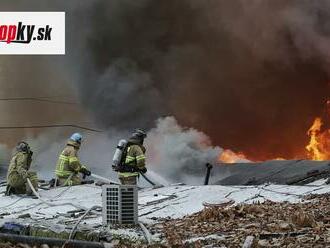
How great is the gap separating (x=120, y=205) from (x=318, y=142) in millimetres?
13500

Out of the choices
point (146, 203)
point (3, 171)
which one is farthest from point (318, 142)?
point (3, 171)

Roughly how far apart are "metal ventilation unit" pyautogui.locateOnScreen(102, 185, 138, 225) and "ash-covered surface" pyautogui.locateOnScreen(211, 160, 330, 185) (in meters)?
5.46

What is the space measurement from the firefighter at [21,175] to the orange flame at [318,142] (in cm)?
1122

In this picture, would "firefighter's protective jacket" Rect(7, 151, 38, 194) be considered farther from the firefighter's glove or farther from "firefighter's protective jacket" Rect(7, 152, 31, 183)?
the firefighter's glove

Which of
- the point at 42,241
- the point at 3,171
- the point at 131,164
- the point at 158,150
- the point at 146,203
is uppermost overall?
the point at 158,150

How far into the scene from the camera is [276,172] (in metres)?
15.2

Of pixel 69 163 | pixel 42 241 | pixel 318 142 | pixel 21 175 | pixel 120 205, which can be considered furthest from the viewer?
pixel 318 142

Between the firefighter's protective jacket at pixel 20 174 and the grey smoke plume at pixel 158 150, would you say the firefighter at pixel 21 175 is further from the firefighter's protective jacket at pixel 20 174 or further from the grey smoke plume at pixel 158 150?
the grey smoke plume at pixel 158 150

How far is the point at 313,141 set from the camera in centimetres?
2000

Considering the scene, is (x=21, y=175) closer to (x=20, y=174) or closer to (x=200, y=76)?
(x=20, y=174)

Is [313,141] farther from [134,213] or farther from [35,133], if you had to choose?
[134,213]

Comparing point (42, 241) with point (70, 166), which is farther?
point (70, 166)

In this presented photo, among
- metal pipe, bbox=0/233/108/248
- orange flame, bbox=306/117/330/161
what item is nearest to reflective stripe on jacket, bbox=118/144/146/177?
metal pipe, bbox=0/233/108/248

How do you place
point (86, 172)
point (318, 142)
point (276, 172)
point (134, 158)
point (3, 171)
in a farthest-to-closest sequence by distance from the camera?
1. point (3, 171)
2. point (318, 142)
3. point (276, 172)
4. point (86, 172)
5. point (134, 158)
